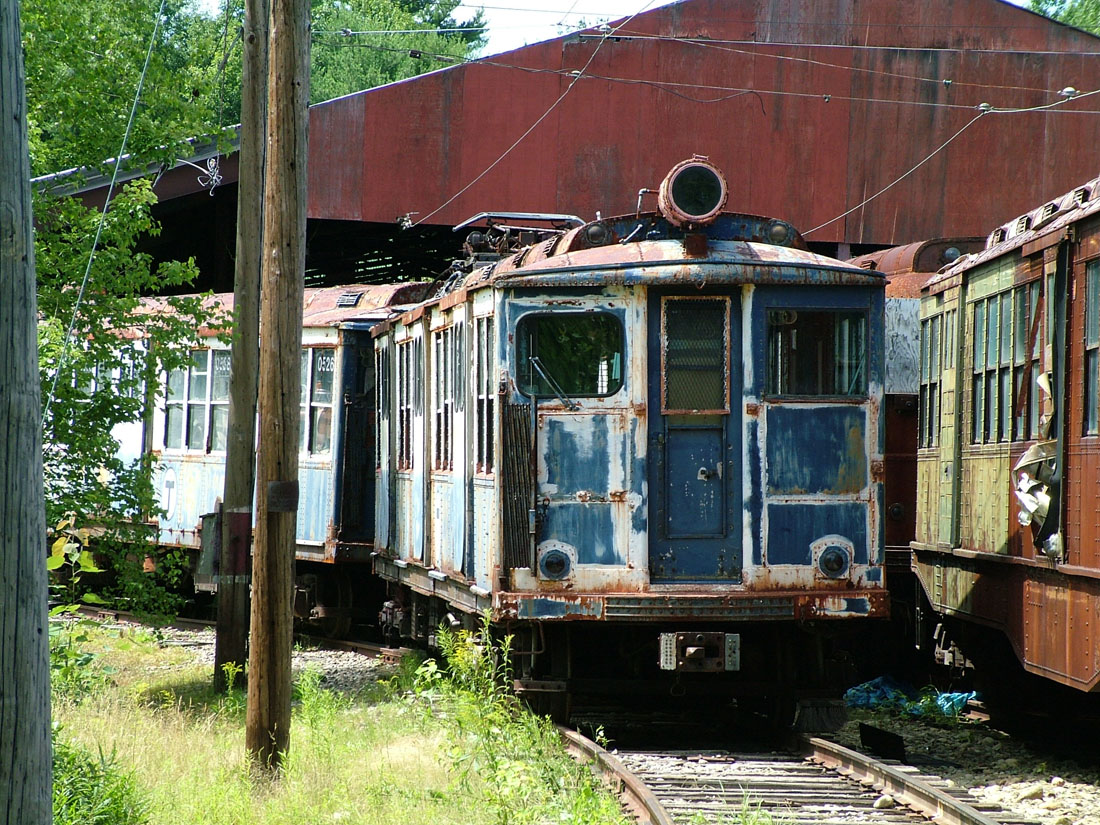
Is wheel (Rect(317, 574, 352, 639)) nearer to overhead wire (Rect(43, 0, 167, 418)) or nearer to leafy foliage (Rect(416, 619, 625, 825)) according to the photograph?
overhead wire (Rect(43, 0, 167, 418))

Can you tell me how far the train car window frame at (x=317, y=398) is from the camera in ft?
51.9

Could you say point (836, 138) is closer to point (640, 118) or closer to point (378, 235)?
point (640, 118)

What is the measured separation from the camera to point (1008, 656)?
1141 cm

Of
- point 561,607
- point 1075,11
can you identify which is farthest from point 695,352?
point 1075,11

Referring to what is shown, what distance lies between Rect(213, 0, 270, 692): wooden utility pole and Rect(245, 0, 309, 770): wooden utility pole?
3688 mm

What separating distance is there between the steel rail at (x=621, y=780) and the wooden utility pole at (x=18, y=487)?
12.8 ft

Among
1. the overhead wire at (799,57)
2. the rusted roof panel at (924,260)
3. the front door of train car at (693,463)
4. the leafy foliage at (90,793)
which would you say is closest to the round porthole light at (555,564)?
the front door of train car at (693,463)

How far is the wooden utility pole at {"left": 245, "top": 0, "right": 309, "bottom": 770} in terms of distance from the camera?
8148 mm

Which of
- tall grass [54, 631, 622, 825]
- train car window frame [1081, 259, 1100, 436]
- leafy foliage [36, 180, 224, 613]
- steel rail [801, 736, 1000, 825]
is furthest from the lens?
leafy foliage [36, 180, 224, 613]

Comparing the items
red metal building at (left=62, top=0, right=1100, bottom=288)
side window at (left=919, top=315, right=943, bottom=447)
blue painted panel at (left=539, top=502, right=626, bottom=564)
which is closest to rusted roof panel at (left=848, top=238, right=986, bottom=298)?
side window at (left=919, top=315, right=943, bottom=447)

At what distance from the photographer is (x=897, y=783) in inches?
310

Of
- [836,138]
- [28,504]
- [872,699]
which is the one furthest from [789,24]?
[28,504]

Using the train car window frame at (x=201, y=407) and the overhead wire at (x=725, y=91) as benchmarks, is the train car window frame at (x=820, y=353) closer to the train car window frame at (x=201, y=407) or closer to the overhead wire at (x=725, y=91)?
the train car window frame at (x=201, y=407)

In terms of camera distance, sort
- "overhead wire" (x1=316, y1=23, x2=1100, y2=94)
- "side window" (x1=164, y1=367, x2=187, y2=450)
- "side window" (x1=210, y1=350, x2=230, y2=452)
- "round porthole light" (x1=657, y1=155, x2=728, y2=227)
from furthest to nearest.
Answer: "overhead wire" (x1=316, y1=23, x2=1100, y2=94) < "side window" (x1=164, y1=367, x2=187, y2=450) < "side window" (x1=210, y1=350, x2=230, y2=452) < "round porthole light" (x1=657, y1=155, x2=728, y2=227)
